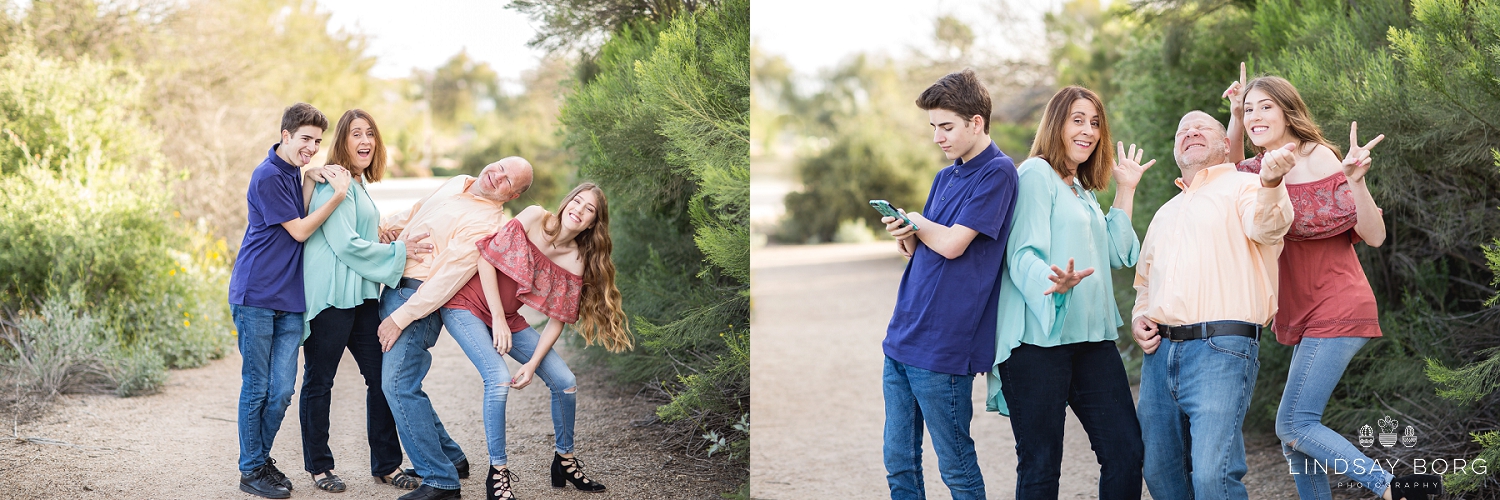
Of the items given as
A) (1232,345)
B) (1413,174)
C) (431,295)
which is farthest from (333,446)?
(1413,174)

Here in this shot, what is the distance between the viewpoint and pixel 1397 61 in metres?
4.02

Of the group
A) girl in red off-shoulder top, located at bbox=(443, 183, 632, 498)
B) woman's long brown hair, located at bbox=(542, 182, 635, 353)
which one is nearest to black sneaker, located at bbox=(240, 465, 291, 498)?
girl in red off-shoulder top, located at bbox=(443, 183, 632, 498)

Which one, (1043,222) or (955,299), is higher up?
(1043,222)

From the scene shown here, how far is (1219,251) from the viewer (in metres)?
2.90

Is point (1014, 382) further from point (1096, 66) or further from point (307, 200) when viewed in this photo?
point (1096, 66)

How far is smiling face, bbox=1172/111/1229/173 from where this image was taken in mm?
3053

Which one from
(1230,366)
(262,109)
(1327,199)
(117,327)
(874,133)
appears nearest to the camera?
(1230,366)

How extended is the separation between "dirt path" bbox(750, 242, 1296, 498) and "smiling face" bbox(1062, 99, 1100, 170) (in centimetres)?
222

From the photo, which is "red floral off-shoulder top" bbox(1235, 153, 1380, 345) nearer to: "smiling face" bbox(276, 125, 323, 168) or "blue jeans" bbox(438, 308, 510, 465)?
"blue jeans" bbox(438, 308, 510, 465)

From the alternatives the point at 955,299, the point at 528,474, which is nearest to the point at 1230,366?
the point at 955,299

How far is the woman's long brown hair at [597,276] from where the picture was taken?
361 centimetres

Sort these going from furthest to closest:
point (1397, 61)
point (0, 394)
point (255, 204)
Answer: point (0, 394), point (1397, 61), point (255, 204)

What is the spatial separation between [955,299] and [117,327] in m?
5.59

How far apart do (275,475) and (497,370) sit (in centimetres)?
110
